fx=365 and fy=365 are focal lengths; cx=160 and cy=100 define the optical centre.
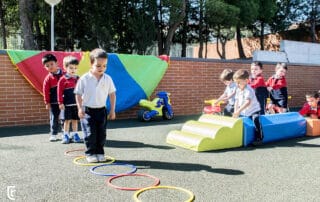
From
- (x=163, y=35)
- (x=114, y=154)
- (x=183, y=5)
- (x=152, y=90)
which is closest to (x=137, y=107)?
(x=152, y=90)

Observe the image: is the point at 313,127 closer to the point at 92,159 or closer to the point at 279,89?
the point at 279,89

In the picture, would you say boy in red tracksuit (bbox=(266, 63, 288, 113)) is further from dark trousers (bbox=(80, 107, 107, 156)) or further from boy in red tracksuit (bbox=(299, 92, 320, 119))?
dark trousers (bbox=(80, 107, 107, 156))

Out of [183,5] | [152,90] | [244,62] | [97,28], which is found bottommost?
[152,90]

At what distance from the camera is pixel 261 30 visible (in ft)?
102

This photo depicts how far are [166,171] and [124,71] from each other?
5980mm

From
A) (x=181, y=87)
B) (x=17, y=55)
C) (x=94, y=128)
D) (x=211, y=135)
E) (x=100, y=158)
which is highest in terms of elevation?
(x=17, y=55)

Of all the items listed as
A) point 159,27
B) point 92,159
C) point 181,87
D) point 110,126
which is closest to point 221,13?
point 159,27

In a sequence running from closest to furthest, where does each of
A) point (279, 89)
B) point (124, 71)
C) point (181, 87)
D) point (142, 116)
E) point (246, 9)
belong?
point (279, 89)
point (142, 116)
point (124, 71)
point (181, 87)
point (246, 9)

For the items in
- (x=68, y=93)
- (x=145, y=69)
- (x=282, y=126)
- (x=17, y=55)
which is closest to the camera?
(x=68, y=93)

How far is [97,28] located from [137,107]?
8.66 m

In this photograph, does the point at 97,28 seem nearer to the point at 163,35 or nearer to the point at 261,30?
the point at 163,35

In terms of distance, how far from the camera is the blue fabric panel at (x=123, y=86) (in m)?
10.3

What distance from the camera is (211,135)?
644cm

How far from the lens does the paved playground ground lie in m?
3.92
